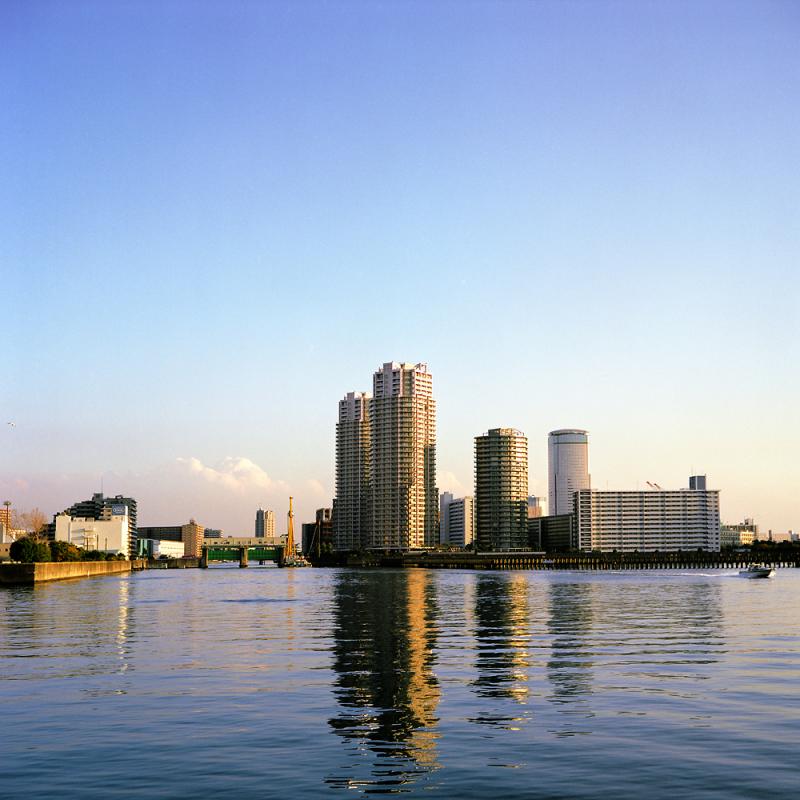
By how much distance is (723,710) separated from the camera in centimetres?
3538

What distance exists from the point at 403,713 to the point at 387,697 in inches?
153

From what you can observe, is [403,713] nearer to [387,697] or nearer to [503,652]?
[387,697]

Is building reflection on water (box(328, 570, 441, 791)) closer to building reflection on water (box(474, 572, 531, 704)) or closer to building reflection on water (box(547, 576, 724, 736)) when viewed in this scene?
building reflection on water (box(474, 572, 531, 704))

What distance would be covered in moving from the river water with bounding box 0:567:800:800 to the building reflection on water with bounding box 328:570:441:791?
0.12 metres

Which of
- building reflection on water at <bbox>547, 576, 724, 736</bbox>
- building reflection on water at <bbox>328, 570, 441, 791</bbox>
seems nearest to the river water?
building reflection on water at <bbox>328, 570, 441, 791</bbox>

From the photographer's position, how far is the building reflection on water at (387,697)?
87.8 feet

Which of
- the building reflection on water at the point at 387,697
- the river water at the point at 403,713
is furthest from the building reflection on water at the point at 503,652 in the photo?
the building reflection on water at the point at 387,697

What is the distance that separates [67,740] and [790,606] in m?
93.4

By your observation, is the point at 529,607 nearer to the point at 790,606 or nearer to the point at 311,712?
the point at 790,606

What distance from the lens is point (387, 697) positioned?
38344 millimetres

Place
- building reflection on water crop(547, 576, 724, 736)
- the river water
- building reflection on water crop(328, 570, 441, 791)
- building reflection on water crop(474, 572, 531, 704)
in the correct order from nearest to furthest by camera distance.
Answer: the river water < building reflection on water crop(328, 570, 441, 791) < building reflection on water crop(547, 576, 724, 736) < building reflection on water crop(474, 572, 531, 704)

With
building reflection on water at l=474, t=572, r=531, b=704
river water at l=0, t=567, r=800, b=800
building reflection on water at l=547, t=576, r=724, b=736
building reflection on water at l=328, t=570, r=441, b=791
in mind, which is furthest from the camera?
building reflection on water at l=474, t=572, r=531, b=704

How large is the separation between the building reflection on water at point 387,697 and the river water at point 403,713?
0.41 feet

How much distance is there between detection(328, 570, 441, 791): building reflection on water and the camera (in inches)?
1054
